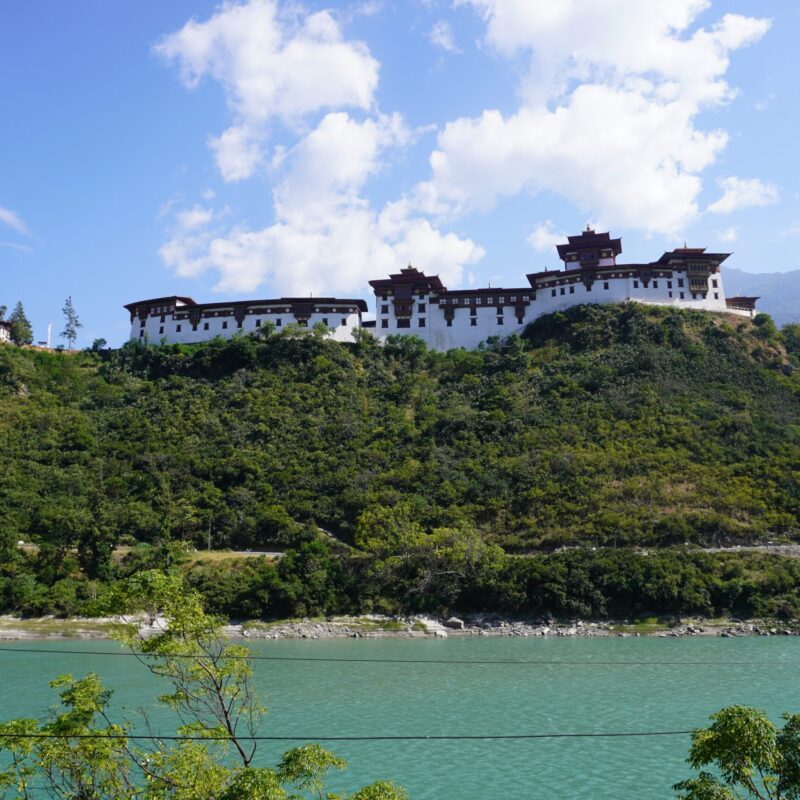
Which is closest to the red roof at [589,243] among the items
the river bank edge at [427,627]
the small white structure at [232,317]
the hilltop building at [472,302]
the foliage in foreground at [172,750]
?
the hilltop building at [472,302]

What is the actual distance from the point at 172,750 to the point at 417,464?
146 feet

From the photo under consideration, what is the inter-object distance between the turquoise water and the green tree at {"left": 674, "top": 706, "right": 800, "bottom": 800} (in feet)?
26.2

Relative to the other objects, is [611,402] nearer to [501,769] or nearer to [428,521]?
[428,521]

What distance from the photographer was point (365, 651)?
33500 millimetres

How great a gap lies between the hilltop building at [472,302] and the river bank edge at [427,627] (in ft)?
122

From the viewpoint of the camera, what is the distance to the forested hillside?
41.4 m

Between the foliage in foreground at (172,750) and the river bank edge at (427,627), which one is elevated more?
the foliage in foreground at (172,750)

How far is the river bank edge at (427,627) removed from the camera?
36719 millimetres

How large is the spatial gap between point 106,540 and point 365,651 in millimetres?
20073

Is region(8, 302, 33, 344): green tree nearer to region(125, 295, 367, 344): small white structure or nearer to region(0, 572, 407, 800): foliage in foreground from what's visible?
region(125, 295, 367, 344): small white structure

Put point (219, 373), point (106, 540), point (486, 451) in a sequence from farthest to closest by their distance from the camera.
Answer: point (219, 373), point (486, 451), point (106, 540)


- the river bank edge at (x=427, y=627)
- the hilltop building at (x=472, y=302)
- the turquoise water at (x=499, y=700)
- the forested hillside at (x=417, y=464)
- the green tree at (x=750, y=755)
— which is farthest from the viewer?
the hilltop building at (x=472, y=302)

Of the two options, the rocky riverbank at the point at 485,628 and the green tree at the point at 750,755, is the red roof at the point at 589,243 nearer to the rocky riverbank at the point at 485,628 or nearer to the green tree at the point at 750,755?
the rocky riverbank at the point at 485,628

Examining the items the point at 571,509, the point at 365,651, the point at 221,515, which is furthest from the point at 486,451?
the point at 365,651
